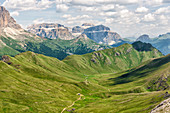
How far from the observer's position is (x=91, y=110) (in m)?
197

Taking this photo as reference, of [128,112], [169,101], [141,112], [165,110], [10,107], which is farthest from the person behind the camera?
[10,107]

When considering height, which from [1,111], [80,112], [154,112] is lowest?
[80,112]

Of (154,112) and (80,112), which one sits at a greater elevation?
(154,112)

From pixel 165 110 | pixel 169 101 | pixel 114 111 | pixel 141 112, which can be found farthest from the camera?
pixel 114 111

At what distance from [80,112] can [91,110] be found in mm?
12642

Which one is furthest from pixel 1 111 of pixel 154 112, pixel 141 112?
pixel 154 112

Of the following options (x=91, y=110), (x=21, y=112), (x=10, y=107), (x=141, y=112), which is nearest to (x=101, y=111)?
(x=91, y=110)

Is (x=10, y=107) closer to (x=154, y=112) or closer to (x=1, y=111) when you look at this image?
(x=1, y=111)

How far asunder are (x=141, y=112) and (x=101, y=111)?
64.2 meters

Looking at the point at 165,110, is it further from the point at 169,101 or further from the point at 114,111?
the point at 114,111

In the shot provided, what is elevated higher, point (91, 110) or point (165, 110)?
point (165, 110)

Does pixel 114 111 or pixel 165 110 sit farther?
pixel 114 111

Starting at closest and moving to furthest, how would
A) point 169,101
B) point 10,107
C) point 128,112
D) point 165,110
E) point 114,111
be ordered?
point 165,110
point 169,101
point 128,112
point 114,111
point 10,107

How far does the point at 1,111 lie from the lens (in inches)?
7534
